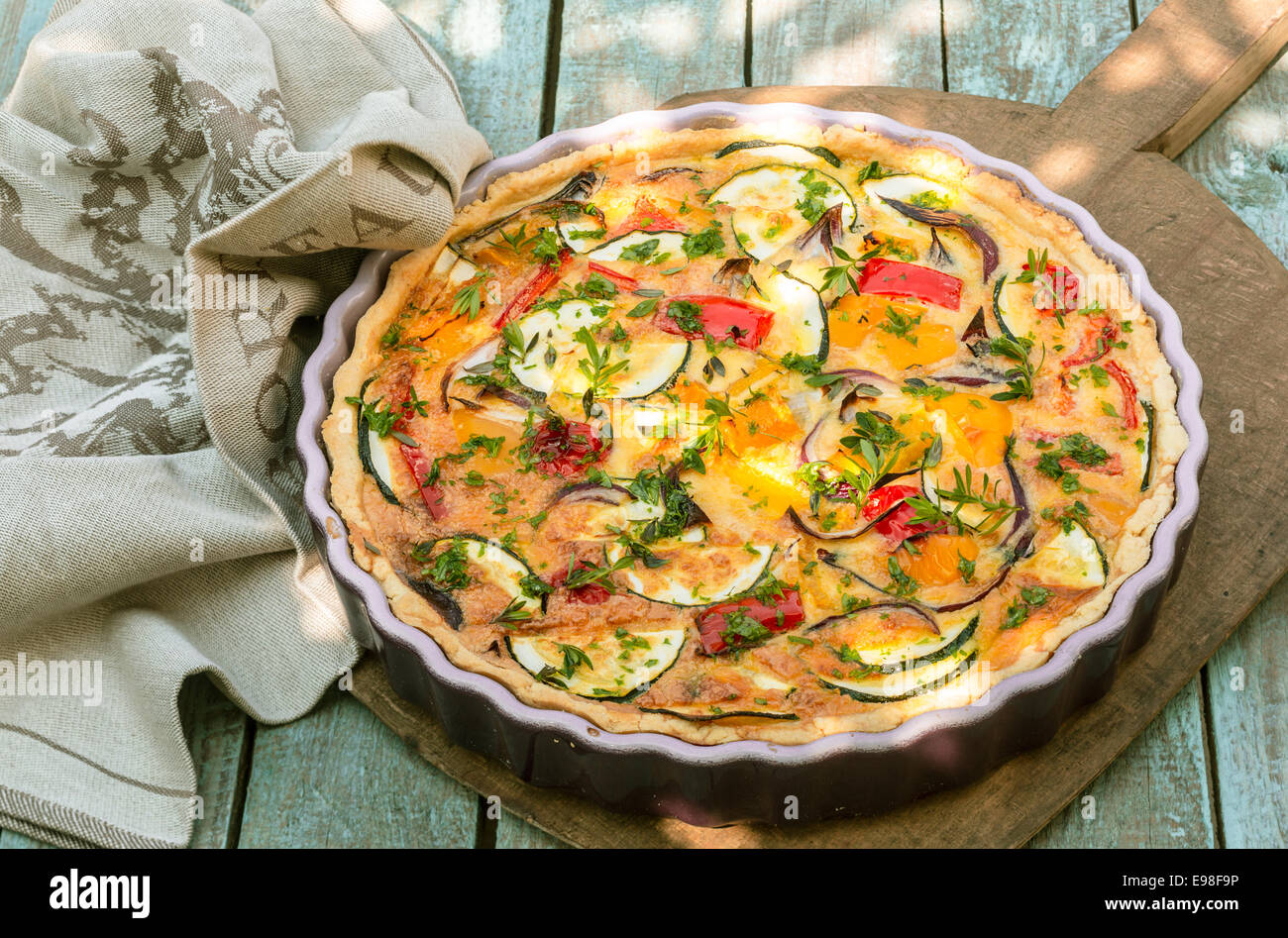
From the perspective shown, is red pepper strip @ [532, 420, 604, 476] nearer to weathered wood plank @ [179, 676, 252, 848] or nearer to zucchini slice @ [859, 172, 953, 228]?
weathered wood plank @ [179, 676, 252, 848]

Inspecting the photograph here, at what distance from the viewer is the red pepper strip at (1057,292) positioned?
4.08 meters

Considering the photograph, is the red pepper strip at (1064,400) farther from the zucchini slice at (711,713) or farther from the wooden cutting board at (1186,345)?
the zucchini slice at (711,713)

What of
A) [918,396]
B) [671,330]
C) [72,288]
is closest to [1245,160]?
[918,396]

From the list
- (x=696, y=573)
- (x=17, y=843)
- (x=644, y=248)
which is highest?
(x=644, y=248)

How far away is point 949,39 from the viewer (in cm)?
521

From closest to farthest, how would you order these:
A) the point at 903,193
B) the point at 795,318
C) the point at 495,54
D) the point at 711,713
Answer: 1. the point at 711,713
2. the point at 795,318
3. the point at 903,193
4. the point at 495,54

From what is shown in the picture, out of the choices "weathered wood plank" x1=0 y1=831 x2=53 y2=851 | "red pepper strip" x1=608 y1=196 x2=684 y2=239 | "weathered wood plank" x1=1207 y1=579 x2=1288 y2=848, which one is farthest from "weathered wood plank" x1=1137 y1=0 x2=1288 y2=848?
"weathered wood plank" x1=0 y1=831 x2=53 y2=851

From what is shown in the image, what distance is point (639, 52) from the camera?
17.2 ft

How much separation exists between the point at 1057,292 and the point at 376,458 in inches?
75.3

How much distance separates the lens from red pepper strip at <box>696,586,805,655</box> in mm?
3502

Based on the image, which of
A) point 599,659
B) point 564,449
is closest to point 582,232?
point 564,449

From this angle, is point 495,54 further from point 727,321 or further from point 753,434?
point 753,434

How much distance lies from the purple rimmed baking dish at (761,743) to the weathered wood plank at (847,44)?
71.6 inches

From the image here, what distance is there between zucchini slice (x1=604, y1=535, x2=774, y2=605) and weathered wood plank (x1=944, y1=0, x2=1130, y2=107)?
2.25 m
